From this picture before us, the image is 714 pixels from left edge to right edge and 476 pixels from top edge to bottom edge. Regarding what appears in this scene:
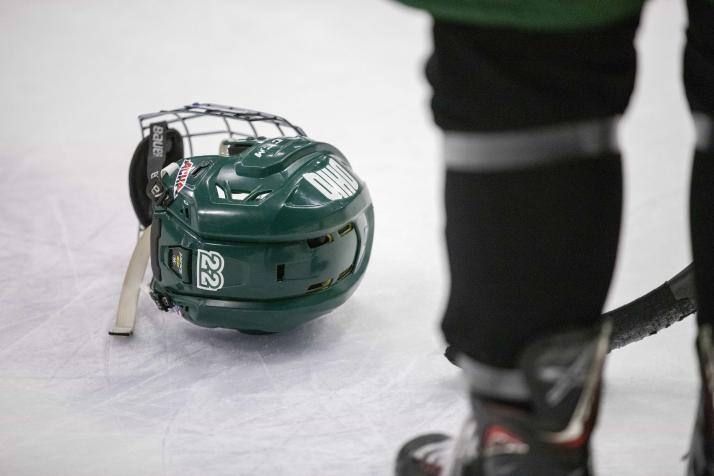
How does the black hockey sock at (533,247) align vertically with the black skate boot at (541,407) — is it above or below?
above

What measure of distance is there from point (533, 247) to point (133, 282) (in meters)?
1.10

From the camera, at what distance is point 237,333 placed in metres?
1.62

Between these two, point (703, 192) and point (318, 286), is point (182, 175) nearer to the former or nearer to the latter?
point (318, 286)

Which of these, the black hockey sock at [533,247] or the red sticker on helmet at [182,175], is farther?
the red sticker on helmet at [182,175]

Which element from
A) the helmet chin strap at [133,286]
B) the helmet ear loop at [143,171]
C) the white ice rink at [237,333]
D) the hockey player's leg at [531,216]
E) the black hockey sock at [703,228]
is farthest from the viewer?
the helmet ear loop at [143,171]

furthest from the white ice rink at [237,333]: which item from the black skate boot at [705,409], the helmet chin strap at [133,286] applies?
the black skate boot at [705,409]

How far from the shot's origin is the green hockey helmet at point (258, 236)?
4.70 ft

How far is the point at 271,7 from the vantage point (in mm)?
3615

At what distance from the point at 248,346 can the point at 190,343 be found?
0.32ft

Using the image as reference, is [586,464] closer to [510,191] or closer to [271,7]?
[510,191]

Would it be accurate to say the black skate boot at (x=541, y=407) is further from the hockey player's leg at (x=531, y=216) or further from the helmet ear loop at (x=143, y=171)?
the helmet ear loop at (x=143, y=171)

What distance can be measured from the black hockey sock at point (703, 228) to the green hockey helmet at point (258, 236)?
720mm

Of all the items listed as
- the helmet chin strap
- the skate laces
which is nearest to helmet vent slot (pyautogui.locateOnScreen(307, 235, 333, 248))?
the helmet chin strap

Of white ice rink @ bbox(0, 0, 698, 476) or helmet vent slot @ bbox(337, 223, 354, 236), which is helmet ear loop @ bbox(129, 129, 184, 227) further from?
helmet vent slot @ bbox(337, 223, 354, 236)
